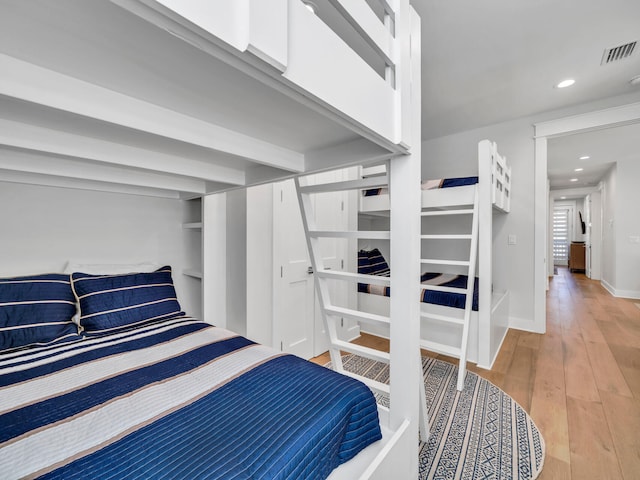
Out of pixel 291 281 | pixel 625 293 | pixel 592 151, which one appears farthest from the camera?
pixel 625 293

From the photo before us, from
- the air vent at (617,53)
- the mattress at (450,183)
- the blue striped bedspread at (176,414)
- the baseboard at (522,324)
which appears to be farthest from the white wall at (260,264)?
the baseboard at (522,324)

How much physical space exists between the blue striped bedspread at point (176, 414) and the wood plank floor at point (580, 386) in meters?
1.26

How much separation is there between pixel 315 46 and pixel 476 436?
2.00 m

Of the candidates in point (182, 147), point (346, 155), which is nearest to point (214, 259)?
point (182, 147)

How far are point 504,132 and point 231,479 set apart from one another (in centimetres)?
412

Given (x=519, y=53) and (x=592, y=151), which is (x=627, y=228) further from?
(x=519, y=53)

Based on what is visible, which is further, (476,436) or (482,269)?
(482,269)

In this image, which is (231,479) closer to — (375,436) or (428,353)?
(375,436)

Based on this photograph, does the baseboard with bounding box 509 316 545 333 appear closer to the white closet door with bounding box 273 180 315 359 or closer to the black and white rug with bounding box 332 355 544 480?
the black and white rug with bounding box 332 355 544 480

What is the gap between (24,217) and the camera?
159 cm

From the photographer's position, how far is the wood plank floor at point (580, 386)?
4.66ft

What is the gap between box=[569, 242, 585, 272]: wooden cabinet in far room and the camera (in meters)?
7.96

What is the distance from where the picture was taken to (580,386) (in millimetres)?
2068

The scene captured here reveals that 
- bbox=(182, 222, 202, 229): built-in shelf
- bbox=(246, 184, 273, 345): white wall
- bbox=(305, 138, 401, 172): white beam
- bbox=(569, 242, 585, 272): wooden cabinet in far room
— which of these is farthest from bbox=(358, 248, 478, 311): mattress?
bbox=(569, 242, 585, 272): wooden cabinet in far room
